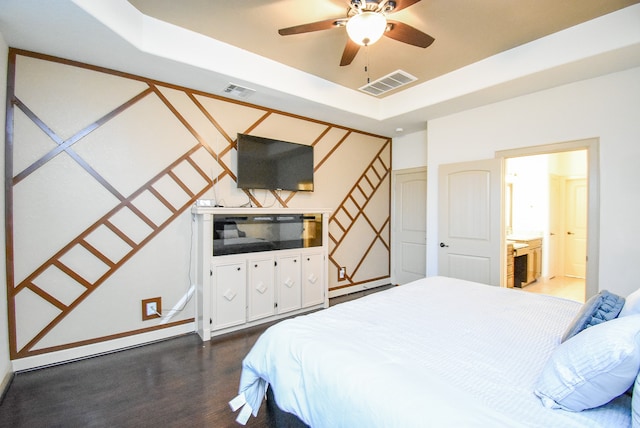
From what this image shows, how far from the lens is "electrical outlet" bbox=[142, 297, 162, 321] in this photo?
2756 millimetres

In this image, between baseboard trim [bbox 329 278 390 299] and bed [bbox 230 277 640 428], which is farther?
baseboard trim [bbox 329 278 390 299]

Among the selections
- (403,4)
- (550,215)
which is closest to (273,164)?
(403,4)

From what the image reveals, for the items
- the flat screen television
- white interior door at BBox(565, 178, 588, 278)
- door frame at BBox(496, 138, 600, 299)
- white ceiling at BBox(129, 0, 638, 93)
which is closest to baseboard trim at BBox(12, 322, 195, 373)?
the flat screen television

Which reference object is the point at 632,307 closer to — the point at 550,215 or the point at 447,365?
the point at 447,365

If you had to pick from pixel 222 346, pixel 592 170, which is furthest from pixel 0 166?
pixel 592 170

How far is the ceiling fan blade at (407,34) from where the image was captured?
75.9 inches

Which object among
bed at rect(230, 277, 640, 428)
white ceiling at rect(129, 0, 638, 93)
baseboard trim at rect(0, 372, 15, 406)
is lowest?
baseboard trim at rect(0, 372, 15, 406)

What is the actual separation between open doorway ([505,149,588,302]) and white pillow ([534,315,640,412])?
174 inches

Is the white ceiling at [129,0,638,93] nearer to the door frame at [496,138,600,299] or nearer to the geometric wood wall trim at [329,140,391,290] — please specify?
the door frame at [496,138,600,299]

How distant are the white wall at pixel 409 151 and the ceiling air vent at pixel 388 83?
51.1 inches

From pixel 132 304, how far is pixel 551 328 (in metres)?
3.22

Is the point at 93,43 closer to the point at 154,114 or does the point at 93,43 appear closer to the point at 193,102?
the point at 154,114

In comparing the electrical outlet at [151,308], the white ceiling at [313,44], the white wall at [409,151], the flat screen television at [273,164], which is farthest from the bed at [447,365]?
the white wall at [409,151]

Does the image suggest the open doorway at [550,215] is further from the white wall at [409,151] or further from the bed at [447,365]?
the bed at [447,365]
